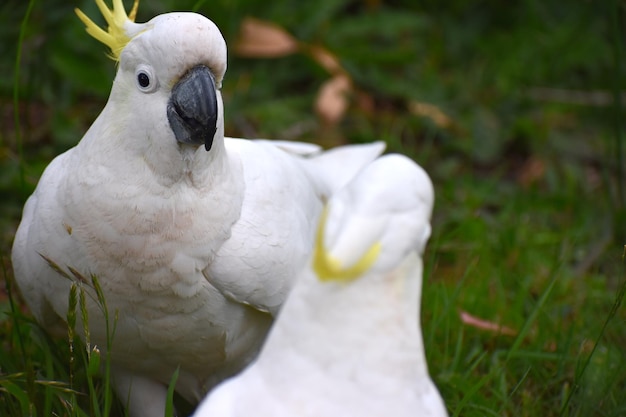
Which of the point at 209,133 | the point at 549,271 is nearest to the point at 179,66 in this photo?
the point at 209,133

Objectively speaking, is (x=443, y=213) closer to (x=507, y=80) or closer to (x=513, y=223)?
(x=513, y=223)

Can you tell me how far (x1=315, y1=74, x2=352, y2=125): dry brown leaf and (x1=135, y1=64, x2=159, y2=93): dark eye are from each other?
7.09 ft

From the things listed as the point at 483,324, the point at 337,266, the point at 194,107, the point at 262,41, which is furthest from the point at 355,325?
the point at 262,41

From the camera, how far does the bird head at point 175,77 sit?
2029mm

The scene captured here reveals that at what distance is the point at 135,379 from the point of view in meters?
2.47

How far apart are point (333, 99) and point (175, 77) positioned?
226 cm

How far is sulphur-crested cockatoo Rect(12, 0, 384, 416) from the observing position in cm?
208

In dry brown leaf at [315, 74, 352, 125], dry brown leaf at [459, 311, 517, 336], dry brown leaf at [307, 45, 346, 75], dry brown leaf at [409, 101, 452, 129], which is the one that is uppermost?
dry brown leaf at [307, 45, 346, 75]

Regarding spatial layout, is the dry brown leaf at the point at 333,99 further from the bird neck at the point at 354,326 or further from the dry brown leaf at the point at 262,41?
the bird neck at the point at 354,326

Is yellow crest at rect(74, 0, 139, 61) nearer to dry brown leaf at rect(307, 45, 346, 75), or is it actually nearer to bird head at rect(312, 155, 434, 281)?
bird head at rect(312, 155, 434, 281)

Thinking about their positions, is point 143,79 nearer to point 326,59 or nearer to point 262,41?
point 262,41

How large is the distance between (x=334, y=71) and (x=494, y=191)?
99cm

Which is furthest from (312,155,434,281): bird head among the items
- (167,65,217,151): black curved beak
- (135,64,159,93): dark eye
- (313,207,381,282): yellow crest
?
(135,64,159,93): dark eye

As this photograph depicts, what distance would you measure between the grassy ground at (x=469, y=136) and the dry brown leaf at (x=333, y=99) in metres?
0.03
